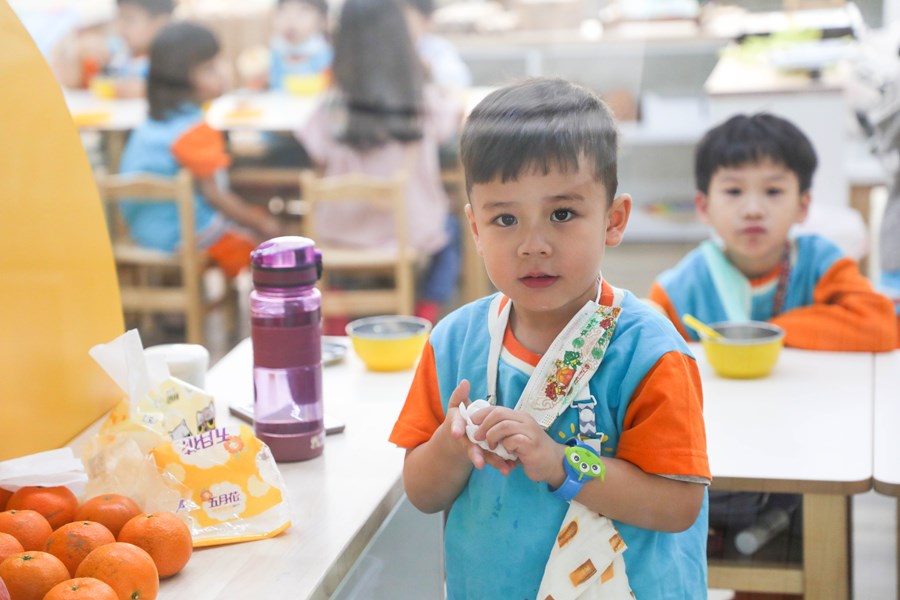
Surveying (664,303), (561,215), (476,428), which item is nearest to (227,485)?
(476,428)

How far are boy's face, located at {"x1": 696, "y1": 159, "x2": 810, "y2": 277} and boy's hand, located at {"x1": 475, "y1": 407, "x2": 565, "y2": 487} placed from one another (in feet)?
2.77

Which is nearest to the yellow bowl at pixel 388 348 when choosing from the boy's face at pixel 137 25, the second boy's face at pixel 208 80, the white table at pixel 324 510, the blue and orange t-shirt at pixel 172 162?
the white table at pixel 324 510

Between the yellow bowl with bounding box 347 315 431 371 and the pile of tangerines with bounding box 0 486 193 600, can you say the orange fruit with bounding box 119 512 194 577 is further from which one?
the yellow bowl with bounding box 347 315 431 371

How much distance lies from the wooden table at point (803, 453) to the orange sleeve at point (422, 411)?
33 centimetres

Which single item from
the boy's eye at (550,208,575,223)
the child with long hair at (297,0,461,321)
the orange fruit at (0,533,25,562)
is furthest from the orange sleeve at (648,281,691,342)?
the child with long hair at (297,0,461,321)

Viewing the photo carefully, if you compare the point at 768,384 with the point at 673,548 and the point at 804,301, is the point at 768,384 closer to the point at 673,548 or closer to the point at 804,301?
the point at 804,301

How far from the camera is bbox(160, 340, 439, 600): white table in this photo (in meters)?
0.83

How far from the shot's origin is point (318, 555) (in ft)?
2.85

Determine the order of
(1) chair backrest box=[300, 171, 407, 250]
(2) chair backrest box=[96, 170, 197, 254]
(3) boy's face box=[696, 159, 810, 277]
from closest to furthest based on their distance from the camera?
1. (3) boy's face box=[696, 159, 810, 277]
2. (1) chair backrest box=[300, 171, 407, 250]
3. (2) chair backrest box=[96, 170, 197, 254]

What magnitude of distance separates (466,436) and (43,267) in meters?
0.55

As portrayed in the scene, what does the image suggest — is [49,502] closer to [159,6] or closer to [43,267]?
[43,267]

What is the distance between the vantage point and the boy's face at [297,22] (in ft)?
10.8

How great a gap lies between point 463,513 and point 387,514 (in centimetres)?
11

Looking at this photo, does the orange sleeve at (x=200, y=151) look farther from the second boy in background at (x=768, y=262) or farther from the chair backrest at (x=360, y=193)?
the second boy in background at (x=768, y=262)
